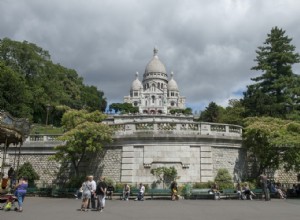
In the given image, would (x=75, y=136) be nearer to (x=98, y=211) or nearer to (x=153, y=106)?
(x=98, y=211)

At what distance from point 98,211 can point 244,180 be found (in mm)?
14873

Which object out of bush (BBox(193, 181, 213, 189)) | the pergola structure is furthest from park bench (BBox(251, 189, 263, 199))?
the pergola structure

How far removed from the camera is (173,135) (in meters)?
24.9

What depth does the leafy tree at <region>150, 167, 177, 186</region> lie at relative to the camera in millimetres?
23984

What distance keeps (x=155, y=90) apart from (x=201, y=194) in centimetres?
11813

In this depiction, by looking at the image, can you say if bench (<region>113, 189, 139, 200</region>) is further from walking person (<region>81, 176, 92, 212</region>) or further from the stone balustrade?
walking person (<region>81, 176, 92, 212</region>)

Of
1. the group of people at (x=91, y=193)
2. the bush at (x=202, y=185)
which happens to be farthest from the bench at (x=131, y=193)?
the group of people at (x=91, y=193)

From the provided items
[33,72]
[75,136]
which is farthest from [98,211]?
[33,72]

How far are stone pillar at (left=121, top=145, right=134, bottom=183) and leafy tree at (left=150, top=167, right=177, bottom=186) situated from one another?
5.52 ft

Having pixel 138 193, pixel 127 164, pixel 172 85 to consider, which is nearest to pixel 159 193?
pixel 138 193

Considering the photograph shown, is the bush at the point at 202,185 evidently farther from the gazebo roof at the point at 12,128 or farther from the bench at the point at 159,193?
the gazebo roof at the point at 12,128

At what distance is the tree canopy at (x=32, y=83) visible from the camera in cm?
4897

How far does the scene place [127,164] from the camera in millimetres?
25031

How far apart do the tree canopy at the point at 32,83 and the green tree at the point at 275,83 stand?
1208 inches
